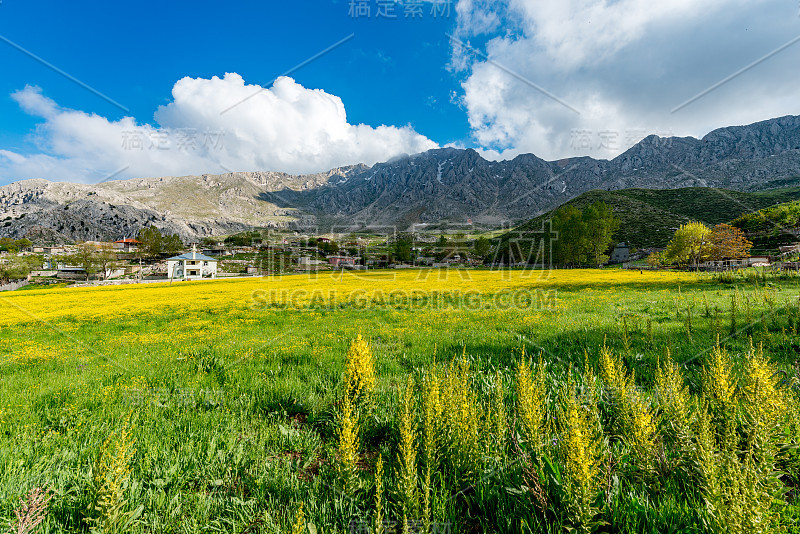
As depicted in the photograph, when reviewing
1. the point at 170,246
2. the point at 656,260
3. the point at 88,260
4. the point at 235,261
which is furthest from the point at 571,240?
the point at 170,246

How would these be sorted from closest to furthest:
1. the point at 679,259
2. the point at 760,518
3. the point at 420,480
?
1. the point at 760,518
2. the point at 420,480
3. the point at 679,259

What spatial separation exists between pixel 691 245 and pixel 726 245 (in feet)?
12.3

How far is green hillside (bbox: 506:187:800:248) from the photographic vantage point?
92750mm

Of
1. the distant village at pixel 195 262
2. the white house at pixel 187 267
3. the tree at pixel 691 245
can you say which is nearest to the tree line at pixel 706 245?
the tree at pixel 691 245

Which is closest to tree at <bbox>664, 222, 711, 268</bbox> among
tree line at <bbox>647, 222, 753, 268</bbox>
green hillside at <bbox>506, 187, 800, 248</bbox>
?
tree line at <bbox>647, 222, 753, 268</bbox>

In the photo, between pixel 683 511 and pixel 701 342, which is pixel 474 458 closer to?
pixel 683 511

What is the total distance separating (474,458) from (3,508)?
4.61 meters

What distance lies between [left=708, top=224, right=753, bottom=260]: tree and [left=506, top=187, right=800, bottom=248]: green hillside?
39.0 metres

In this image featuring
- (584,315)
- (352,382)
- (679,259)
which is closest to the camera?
(352,382)

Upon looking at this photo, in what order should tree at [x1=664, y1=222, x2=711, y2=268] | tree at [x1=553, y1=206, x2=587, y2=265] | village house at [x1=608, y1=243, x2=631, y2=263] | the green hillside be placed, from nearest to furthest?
1. tree at [x1=664, y1=222, x2=711, y2=268]
2. tree at [x1=553, y1=206, x2=587, y2=265]
3. village house at [x1=608, y1=243, x2=631, y2=263]
4. the green hillside

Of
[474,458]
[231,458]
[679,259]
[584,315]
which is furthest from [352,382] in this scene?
[679,259]

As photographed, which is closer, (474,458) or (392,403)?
(474,458)

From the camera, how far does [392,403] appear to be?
500 cm

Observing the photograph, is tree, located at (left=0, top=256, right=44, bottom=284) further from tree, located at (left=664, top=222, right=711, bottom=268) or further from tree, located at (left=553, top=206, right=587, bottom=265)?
tree, located at (left=664, top=222, right=711, bottom=268)
